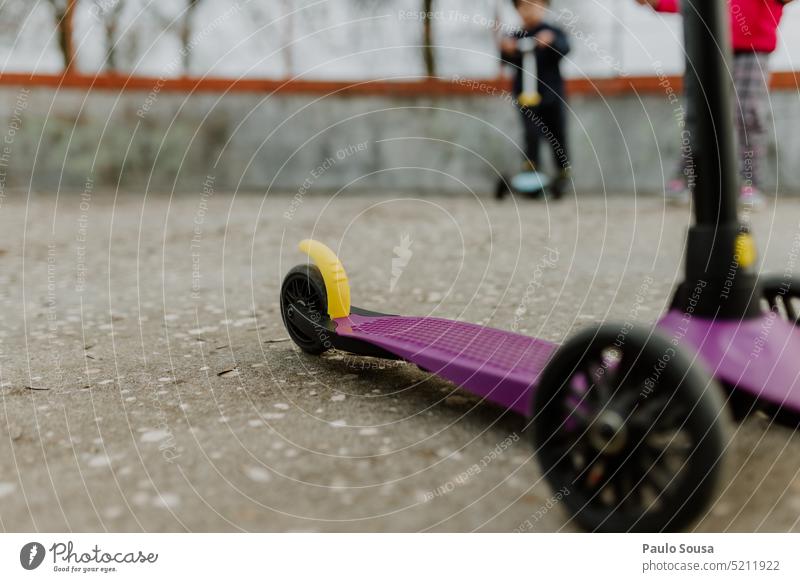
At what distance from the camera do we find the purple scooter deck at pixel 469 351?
147 centimetres

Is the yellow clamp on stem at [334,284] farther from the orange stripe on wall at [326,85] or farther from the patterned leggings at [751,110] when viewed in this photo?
the orange stripe on wall at [326,85]

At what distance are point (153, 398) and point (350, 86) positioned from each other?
5.43m

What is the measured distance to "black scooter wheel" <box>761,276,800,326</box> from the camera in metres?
1.49

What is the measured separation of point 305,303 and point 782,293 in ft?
3.88

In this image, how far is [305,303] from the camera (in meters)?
2.08

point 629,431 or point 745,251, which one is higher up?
point 745,251

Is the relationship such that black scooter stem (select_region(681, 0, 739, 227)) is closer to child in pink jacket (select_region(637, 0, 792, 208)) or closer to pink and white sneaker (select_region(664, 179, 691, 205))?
child in pink jacket (select_region(637, 0, 792, 208))

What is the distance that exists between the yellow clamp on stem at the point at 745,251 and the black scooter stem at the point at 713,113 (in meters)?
0.03

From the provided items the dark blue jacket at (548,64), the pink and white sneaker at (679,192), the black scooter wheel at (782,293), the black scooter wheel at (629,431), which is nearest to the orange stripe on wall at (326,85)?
the dark blue jacket at (548,64)

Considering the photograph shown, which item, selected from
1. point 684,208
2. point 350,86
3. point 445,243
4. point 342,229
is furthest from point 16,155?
point 684,208

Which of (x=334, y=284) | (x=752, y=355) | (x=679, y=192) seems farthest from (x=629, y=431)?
(x=679, y=192)

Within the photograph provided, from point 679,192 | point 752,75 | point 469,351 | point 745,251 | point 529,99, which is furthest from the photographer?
point 529,99

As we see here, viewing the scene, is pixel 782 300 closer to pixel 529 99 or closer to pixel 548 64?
pixel 529 99

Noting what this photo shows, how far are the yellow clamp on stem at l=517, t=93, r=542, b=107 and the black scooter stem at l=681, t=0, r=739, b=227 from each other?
4144mm
